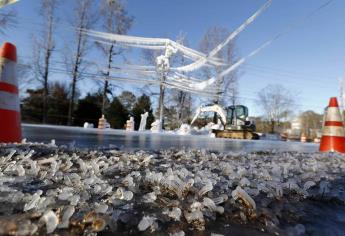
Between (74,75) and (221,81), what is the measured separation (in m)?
15.7

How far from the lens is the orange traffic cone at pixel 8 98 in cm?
359

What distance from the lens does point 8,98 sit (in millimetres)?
3625

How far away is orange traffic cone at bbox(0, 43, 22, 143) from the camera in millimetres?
3586

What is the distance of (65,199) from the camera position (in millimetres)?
1165

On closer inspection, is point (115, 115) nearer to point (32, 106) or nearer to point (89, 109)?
point (89, 109)

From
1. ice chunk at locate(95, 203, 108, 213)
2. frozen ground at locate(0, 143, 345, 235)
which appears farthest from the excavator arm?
ice chunk at locate(95, 203, 108, 213)

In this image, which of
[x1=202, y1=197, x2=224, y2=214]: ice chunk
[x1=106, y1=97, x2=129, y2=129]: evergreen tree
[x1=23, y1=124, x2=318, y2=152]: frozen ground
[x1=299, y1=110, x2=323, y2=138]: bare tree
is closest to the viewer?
[x1=202, y1=197, x2=224, y2=214]: ice chunk

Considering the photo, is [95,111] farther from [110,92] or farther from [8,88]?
[8,88]

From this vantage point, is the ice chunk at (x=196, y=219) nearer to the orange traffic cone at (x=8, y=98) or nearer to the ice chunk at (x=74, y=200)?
the ice chunk at (x=74, y=200)

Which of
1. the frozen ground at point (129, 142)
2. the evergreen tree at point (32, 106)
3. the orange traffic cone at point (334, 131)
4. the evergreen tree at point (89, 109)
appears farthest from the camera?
the evergreen tree at point (89, 109)

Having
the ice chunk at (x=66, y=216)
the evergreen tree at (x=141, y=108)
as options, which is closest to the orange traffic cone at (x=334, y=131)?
the ice chunk at (x=66, y=216)

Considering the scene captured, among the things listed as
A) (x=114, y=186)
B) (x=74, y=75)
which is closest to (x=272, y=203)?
(x=114, y=186)

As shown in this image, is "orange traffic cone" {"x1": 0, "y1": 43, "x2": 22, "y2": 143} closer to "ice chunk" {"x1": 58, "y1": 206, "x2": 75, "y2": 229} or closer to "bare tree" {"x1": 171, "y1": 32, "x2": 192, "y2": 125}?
"ice chunk" {"x1": 58, "y1": 206, "x2": 75, "y2": 229}

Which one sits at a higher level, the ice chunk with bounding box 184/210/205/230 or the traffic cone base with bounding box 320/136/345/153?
the traffic cone base with bounding box 320/136/345/153
